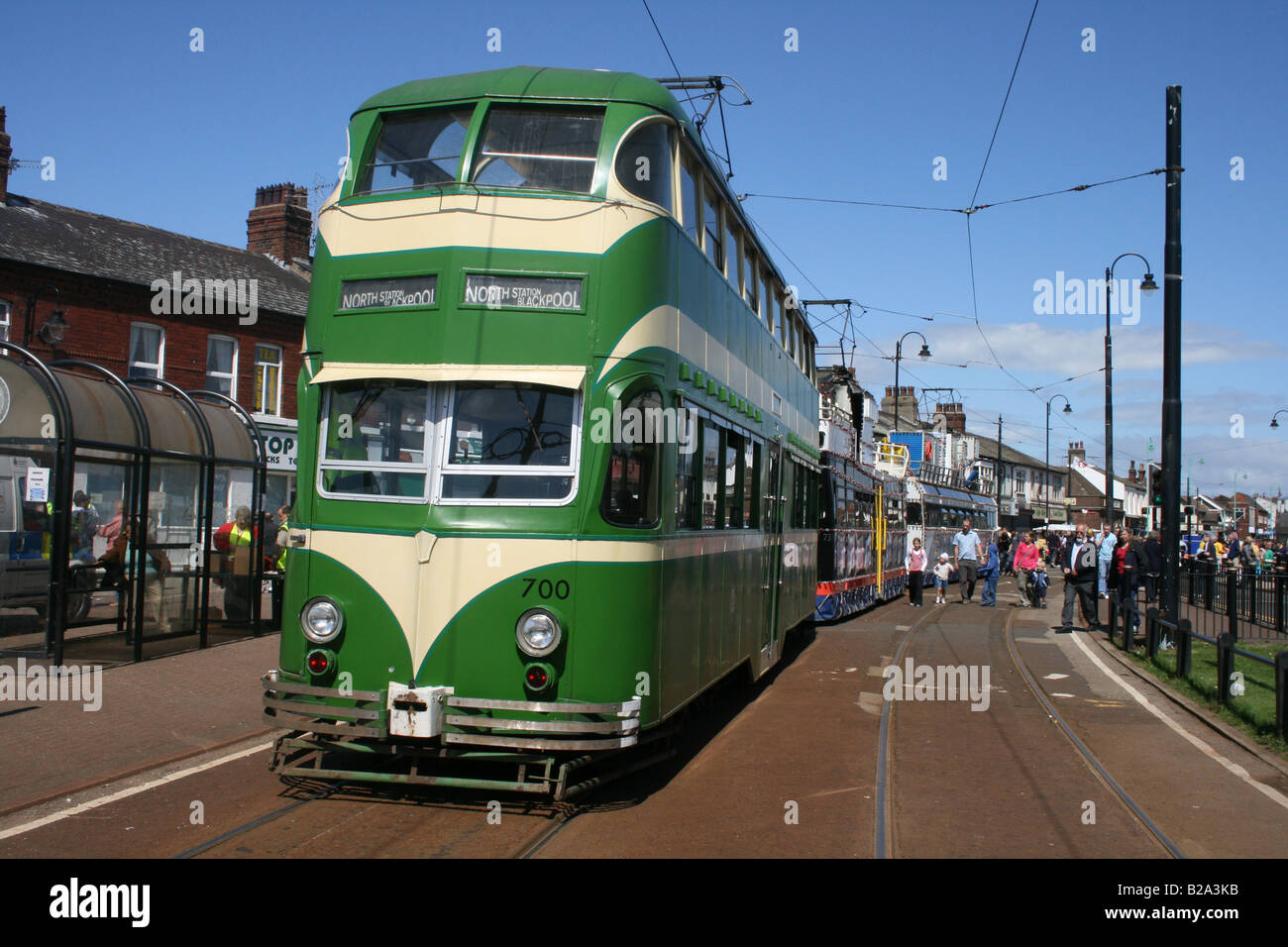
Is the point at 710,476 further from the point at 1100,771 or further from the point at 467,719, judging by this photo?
the point at 1100,771

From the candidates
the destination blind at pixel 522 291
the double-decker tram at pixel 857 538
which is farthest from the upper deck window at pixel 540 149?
the double-decker tram at pixel 857 538

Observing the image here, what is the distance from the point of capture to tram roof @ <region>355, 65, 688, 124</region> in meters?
7.05

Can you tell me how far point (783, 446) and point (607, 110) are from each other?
6.24 metres

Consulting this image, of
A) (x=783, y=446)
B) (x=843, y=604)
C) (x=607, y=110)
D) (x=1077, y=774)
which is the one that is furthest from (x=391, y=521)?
(x=843, y=604)

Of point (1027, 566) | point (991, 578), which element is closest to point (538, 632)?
point (991, 578)

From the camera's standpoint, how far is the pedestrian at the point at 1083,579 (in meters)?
18.2

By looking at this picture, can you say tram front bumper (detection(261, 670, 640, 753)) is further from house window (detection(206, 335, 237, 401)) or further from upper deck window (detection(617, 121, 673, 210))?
house window (detection(206, 335, 237, 401))

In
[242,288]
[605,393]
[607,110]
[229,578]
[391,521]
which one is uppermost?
[242,288]

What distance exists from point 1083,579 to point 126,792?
51.6 feet

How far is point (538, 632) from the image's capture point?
6.39 metres

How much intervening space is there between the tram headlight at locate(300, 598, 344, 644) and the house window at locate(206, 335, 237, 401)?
2189 centimetres
